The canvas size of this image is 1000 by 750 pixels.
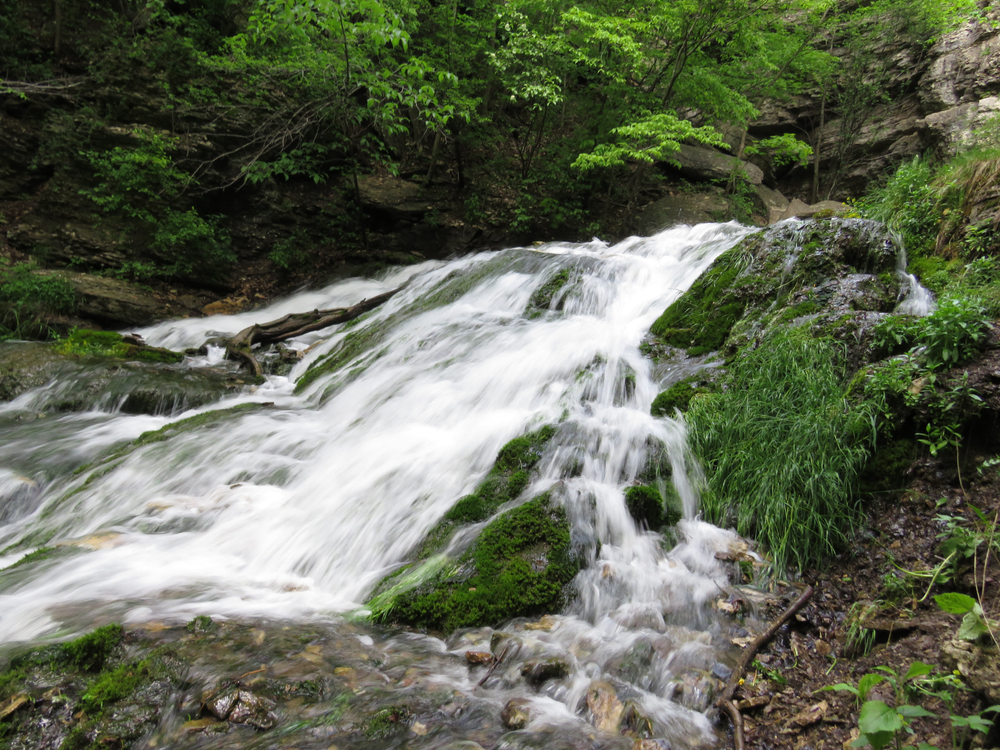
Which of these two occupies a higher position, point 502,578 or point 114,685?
point 114,685

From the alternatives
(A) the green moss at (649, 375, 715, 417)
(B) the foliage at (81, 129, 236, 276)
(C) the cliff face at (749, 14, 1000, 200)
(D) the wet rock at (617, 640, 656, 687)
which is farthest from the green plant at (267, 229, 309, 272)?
(C) the cliff face at (749, 14, 1000, 200)

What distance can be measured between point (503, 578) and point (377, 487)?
4.69 ft

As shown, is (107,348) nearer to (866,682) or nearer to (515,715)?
(515,715)

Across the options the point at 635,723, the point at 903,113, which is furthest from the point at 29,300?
the point at 903,113

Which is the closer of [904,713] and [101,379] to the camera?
[904,713]

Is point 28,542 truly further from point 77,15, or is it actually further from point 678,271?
point 77,15

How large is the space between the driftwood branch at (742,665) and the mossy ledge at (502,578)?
897mm

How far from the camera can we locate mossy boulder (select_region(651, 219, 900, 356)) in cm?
442

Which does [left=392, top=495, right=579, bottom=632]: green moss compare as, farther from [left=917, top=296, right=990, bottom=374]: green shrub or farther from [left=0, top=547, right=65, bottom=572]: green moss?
[left=917, top=296, right=990, bottom=374]: green shrub

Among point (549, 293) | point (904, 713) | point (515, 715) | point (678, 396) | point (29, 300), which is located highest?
point (29, 300)

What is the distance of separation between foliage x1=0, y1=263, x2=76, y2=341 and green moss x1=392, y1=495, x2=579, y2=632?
28.5ft

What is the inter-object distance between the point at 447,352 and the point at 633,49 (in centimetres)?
719

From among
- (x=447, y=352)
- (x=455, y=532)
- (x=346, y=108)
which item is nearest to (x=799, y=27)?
(x=346, y=108)

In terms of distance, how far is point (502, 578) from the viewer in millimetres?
2873
